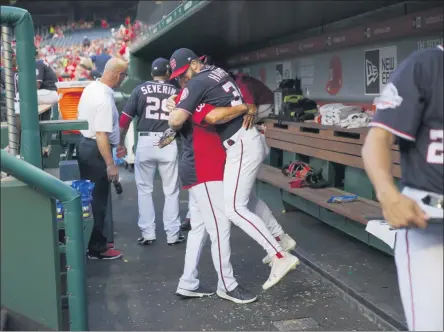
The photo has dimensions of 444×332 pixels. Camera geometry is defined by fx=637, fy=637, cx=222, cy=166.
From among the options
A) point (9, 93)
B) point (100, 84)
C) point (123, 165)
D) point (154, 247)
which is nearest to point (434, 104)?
point (9, 93)

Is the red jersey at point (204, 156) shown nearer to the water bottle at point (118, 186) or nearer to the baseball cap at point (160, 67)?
the water bottle at point (118, 186)

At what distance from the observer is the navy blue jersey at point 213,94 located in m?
4.34

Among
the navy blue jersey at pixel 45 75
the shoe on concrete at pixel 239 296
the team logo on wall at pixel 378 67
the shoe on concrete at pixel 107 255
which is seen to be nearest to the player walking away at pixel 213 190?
the shoe on concrete at pixel 239 296

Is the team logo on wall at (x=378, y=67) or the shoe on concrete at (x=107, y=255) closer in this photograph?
the shoe on concrete at (x=107, y=255)

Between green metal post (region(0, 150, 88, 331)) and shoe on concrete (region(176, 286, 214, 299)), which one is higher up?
green metal post (region(0, 150, 88, 331))

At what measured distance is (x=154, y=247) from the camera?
251 inches

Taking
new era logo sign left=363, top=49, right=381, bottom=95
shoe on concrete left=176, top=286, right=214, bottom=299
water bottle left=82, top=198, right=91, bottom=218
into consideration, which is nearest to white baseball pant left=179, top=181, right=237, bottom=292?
shoe on concrete left=176, top=286, right=214, bottom=299

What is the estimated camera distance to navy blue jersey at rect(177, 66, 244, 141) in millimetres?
4340

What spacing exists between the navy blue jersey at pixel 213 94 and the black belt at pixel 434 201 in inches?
93.2

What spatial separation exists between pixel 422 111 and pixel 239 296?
2608mm

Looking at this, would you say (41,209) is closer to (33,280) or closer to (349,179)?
(33,280)

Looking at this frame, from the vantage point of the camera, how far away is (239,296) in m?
4.51

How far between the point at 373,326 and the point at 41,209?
2.49 metres

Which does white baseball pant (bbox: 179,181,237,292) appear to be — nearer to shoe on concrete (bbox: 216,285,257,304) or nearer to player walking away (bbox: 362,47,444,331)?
shoe on concrete (bbox: 216,285,257,304)
